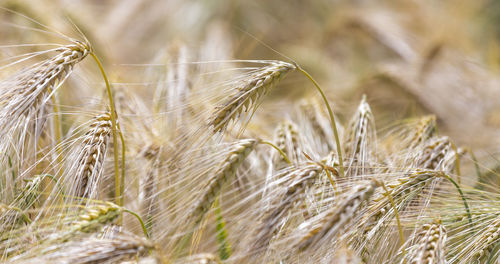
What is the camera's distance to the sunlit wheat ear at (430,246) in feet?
3.02

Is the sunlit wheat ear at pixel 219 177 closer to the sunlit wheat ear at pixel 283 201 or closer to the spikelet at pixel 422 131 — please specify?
the sunlit wheat ear at pixel 283 201

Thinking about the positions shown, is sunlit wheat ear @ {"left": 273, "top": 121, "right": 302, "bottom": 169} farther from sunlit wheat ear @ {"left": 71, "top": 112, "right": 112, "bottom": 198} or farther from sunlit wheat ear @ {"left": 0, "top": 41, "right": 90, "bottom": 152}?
sunlit wheat ear @ {"left": 0, "top": 41, "right": 90, "bottom": 152}

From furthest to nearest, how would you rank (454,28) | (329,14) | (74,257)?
(329,14), (454,28), (74,257)

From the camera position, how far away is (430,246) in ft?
3.13

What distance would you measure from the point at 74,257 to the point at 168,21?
426cm

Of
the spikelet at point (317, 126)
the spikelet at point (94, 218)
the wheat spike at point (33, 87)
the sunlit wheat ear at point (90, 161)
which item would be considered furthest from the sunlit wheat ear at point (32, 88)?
the spikelet at point (317, 126)

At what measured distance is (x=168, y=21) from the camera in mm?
4836

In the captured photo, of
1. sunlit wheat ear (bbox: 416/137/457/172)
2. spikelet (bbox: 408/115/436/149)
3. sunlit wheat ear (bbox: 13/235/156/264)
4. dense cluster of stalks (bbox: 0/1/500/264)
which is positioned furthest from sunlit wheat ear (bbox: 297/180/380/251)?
spikelet (bbox: 408/115/436/149)

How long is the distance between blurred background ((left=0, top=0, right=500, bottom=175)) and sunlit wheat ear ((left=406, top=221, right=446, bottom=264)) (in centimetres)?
46

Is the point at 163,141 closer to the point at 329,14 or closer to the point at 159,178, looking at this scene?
the point at 159,178

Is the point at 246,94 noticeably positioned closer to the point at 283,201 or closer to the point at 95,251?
the point at 283,201

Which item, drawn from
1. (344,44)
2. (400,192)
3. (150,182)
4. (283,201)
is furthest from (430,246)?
(344,44)

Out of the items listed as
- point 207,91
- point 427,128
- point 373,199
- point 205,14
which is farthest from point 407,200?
point 205,14

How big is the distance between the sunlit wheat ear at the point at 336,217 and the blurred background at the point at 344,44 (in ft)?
1.12
